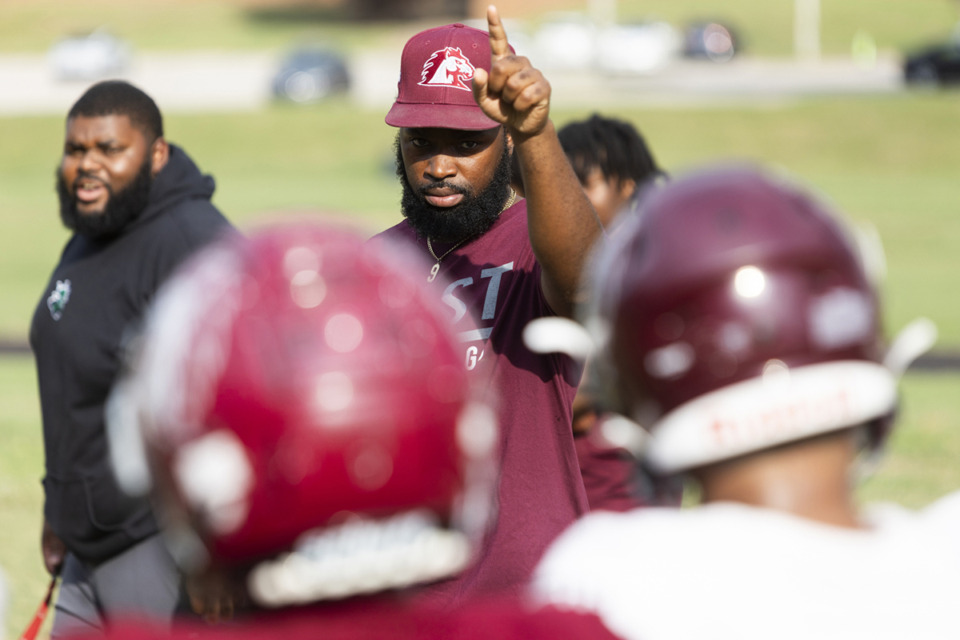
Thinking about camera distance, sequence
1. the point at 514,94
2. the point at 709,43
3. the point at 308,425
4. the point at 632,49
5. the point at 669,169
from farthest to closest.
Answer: the point at 709,43 → the point at 632,49 → the point at 669,169 → the point at 514,94 → the point at 308,425

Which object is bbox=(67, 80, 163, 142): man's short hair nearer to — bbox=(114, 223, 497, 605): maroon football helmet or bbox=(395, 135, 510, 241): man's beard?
bbox=(395, 135, 510, 241): man's beard

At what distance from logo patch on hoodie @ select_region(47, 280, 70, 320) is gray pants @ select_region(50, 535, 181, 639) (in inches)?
33.7

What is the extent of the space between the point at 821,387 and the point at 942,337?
42.2ft

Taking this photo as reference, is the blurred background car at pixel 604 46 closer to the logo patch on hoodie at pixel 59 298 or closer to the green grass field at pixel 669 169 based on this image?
the green grass field at pixel 669 169

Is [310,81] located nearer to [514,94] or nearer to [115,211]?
[115,211]

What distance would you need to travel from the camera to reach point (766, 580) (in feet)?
5.51

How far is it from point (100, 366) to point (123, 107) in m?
1.09

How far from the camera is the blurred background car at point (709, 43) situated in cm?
5334

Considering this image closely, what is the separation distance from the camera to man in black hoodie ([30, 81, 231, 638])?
446cm

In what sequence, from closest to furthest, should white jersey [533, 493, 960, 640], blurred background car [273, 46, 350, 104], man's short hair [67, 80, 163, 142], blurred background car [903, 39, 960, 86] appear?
white jersey [533, 493, 960, 640] < man's short hair [67, 80, 163, 142] < blurred background car [903, 39, 960, 86] < blurred background car [273, 46, 350, 104]

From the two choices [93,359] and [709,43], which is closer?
[93,359]

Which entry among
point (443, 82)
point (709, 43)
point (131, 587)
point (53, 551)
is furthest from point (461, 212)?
point (709, 43)

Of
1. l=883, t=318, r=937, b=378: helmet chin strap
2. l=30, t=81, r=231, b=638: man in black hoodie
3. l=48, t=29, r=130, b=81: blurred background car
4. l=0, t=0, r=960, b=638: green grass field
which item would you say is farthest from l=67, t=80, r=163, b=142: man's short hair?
l=48, t=29, r=130, b=81: blurred background car

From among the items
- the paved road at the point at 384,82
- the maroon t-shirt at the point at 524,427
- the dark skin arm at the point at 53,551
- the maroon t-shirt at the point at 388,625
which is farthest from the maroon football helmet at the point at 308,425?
the paved road at the point at 384,82
